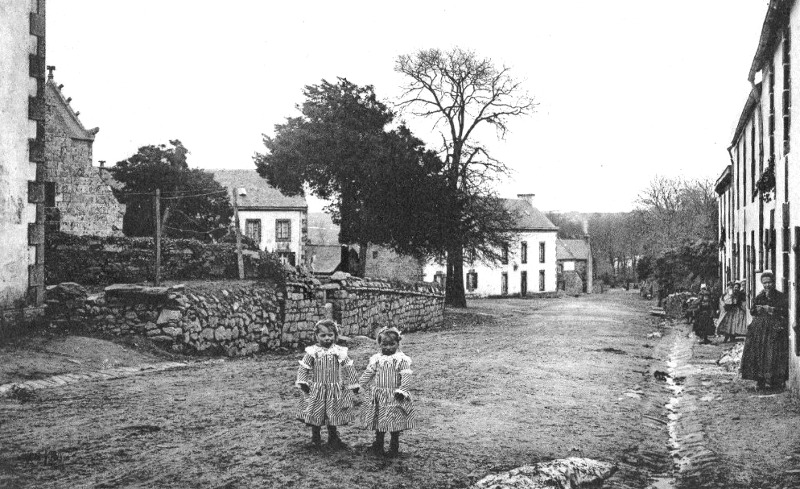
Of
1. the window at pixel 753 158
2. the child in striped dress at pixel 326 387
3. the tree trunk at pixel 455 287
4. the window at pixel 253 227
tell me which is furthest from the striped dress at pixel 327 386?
the window at pixel 253 227

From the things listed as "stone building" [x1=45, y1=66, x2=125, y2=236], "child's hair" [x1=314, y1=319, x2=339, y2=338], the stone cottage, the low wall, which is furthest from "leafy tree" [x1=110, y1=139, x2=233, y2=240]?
"child's hair" [x1=314, y1=319, x2=339, y2=338]

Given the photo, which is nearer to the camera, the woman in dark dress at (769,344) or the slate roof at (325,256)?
the woman in dark dress at (769,344)

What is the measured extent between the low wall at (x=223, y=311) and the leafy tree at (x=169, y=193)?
70.5ft

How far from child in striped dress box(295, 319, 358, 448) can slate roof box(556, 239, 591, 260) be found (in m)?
73.4

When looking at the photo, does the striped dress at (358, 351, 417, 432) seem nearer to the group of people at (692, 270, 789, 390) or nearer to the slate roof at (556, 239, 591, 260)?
the group of people at (692, 270, 789, 390)

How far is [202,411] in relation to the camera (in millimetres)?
8148

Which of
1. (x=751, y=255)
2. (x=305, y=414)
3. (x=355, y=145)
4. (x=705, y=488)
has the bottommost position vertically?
(x=705, y=488)

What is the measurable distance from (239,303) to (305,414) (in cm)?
898

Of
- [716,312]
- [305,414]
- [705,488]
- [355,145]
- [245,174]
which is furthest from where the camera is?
[245,174]

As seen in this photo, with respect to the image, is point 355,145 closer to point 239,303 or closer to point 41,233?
point 239,303

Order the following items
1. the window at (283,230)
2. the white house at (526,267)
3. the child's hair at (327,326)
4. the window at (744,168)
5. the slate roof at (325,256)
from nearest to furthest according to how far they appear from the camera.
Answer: the child's hair at (327,326), the window at (744,168), the slate roof at (325,256), the window at (283,230), the white house at (526,267)

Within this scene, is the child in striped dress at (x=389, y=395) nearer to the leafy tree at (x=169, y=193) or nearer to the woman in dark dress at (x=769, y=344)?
the woman in dark dress at (x=769, y=344)

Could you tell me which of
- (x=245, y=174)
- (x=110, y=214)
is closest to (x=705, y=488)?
(x=110, y=214)

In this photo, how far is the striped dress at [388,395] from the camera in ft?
20.8
